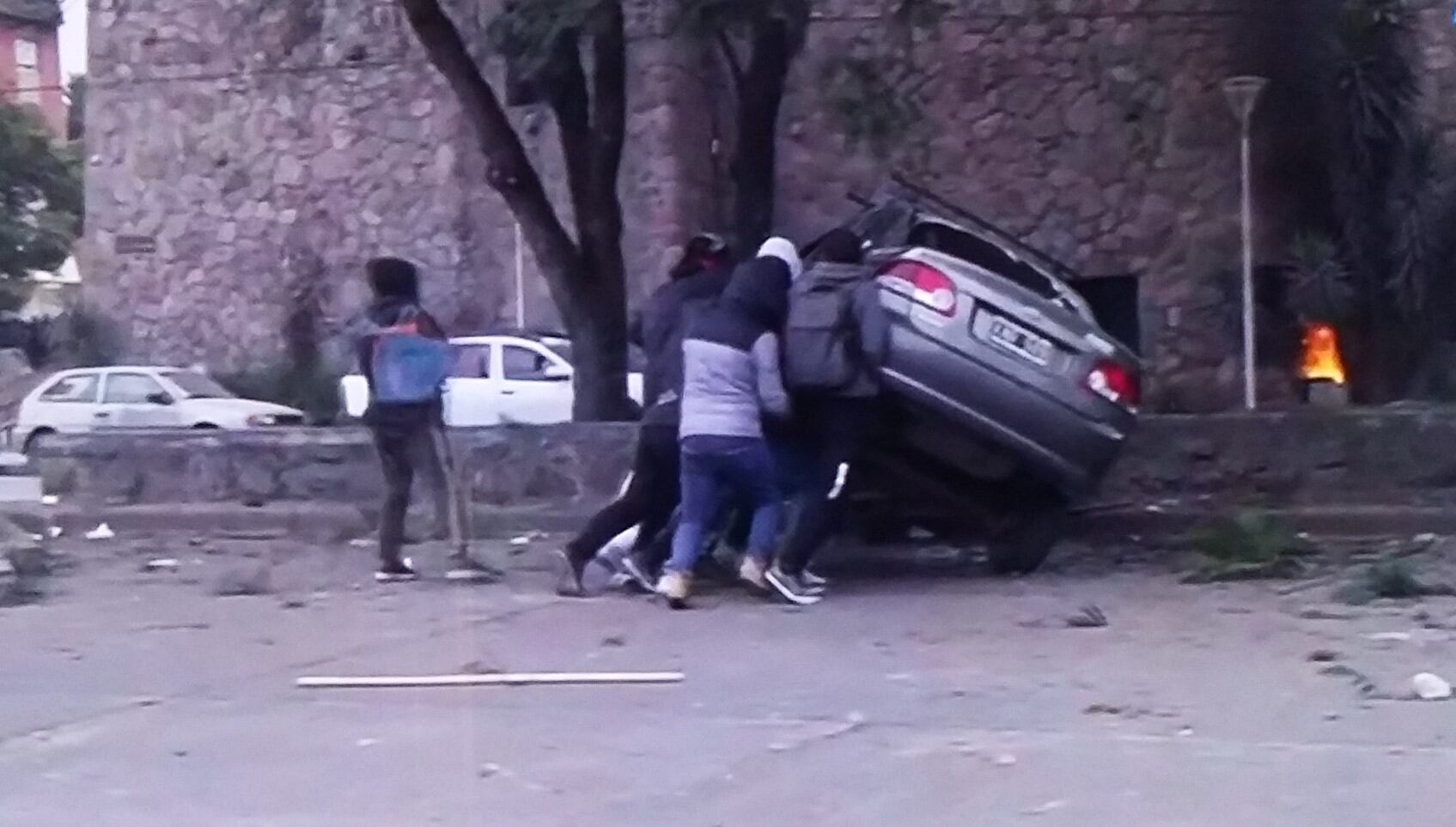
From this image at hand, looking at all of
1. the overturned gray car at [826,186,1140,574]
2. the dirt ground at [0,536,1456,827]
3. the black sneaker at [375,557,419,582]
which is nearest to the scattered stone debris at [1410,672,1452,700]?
the dirt ground at [0,536,1456,827]

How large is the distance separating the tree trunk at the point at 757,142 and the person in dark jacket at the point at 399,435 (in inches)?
152

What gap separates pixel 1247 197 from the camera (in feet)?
74.5

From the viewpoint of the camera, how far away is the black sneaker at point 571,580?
11.5m

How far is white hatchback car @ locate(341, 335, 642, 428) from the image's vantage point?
24188 millimetres

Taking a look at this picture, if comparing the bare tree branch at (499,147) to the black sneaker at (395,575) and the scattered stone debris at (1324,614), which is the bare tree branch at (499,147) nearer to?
the black sneaker at (395,575)

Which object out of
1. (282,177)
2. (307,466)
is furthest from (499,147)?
(282,177)

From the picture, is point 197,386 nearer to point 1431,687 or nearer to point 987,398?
point 987,398

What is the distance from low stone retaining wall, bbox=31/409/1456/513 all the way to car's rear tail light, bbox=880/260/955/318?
2771 millimetres

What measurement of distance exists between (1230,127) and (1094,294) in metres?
2.49

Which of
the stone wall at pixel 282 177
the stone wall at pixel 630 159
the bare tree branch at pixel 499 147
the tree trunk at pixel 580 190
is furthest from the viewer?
the stone wall at pixel 282 177

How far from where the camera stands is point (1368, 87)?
22453 mm

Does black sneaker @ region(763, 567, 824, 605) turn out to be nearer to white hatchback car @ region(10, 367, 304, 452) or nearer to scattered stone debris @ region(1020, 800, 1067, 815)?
scattered stone debris @ region(1020, 800, 1067, 815)

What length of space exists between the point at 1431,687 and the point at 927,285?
3.81 metres

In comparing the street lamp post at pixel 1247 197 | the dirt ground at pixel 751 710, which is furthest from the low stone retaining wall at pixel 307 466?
the street lamp post at pixel 1247 197
